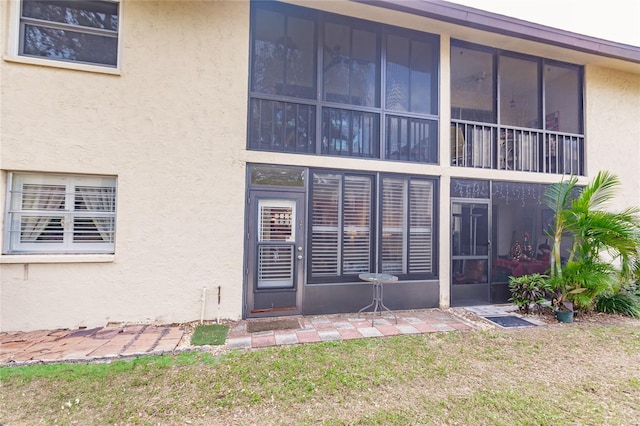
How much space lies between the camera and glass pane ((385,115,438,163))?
18.7 ft

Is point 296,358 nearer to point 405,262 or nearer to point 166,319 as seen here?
point 166,319

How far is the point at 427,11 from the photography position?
5.23 metres

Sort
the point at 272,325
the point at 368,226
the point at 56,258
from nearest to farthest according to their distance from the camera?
the point at 56,258 < the point at 272,325 < the point at 368,226

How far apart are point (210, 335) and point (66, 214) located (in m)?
2.81

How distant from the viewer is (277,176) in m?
5.08

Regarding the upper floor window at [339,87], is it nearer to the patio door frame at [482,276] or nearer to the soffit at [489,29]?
the soffit at [489,29]

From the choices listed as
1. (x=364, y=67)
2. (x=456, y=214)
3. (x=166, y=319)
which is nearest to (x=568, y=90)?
(x=456, y=214)

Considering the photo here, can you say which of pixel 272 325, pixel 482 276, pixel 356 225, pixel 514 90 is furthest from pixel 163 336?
pixel 514 90

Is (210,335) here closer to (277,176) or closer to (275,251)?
(275,251)

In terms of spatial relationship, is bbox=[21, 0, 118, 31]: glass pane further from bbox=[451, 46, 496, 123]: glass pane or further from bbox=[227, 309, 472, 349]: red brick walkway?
bbox=[451, 46, 496, 123]: glass pane

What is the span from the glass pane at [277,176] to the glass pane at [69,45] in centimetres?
273

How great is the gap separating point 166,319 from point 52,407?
202 cm

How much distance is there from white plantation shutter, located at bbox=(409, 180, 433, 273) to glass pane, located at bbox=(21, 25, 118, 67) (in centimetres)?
552

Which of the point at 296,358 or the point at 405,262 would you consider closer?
the point at 296,358
